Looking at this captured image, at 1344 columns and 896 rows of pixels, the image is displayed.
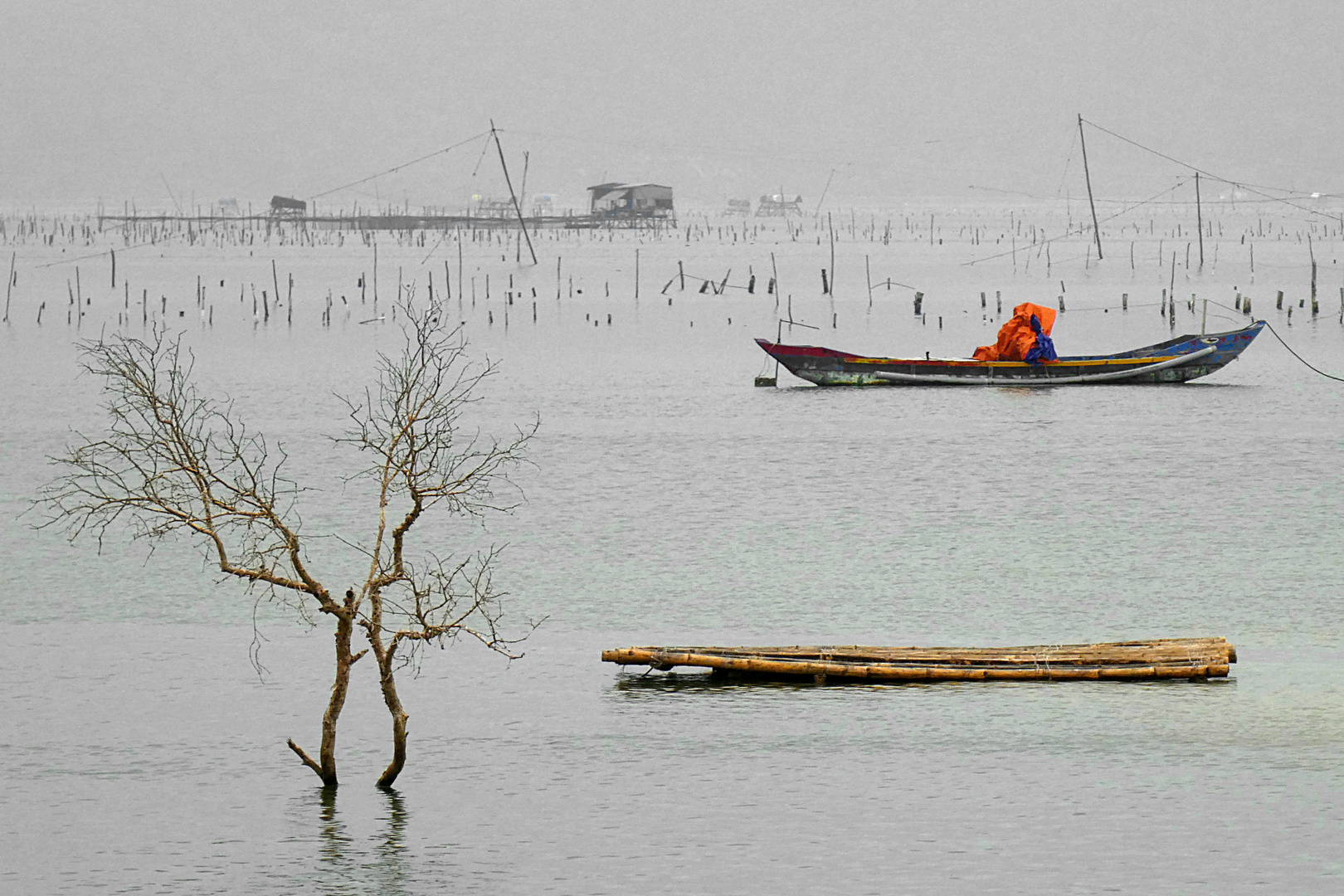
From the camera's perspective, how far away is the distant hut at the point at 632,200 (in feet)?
530

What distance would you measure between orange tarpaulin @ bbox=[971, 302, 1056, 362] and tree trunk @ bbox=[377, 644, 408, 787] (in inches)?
1450

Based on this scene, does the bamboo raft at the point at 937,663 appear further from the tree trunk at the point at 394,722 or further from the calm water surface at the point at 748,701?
the tree trunk at the point at 394,722

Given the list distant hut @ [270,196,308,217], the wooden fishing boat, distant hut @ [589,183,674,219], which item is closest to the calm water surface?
the wooden fishing boat

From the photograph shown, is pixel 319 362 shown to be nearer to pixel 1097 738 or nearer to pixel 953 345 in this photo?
pixel 953 345

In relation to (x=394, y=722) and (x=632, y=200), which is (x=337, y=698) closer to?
(x=394, y=722)

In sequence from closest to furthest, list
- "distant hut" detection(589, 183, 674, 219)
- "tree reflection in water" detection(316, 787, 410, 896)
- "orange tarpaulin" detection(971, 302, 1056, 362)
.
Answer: "tree reflection in water" detection(316, 787, 410, 896) < "orange tarpaulin" detection(971, 302, 1056, 362) < "distant hut" detection(589, 183, 674, 219)

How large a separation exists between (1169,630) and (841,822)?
8.91 meters

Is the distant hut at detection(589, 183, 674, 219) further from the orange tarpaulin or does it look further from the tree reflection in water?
the tree reflection in water

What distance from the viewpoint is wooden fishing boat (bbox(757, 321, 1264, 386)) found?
5250 centimetres

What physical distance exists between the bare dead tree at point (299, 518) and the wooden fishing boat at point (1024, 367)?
33.6 feet

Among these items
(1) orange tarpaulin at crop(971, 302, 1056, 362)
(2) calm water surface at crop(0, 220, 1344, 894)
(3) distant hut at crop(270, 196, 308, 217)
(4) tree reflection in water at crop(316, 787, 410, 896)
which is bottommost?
(4) tree reflection in water at crop(316, 787, 410, 896)

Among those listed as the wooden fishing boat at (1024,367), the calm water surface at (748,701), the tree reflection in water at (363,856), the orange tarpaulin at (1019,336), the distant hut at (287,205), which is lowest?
the tree reflection in water at (363,856)

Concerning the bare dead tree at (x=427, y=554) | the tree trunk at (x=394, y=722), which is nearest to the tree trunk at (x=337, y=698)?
the bare dead tree at (x=427, y=554)

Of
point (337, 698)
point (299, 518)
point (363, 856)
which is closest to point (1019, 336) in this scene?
point (299, 518)
